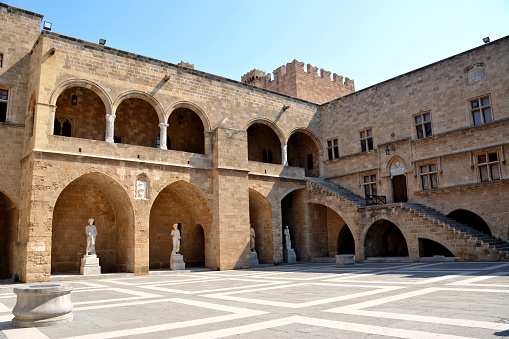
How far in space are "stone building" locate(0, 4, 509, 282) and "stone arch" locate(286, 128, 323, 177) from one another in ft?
4.88

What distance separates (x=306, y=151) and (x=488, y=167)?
11414mm

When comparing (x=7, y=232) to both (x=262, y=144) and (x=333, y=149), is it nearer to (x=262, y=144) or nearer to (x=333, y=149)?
(x=262, y=144)

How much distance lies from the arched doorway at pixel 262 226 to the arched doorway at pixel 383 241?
5.10m

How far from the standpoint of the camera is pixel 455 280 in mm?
10055

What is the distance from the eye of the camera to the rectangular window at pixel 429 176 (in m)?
19.9

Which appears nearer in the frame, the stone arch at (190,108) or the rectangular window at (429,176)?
the stone arch at (190,108)

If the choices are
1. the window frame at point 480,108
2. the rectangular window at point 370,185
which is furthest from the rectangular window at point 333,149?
the window frame at point 480,108

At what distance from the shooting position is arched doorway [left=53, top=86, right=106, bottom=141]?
1877 centimetres

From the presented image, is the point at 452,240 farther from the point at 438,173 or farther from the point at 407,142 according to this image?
the point at 407,142

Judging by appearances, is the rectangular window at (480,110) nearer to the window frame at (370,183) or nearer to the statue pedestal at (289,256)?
the window frame at (370,183)

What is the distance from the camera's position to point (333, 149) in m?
24.9

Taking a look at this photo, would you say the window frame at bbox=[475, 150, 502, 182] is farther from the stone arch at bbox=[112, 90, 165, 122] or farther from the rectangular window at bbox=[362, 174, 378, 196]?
the stone arch at bbox=[112, 90, 165, 122]

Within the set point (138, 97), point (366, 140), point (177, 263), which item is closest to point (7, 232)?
point (177, 263)

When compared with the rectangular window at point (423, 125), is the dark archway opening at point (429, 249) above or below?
below
